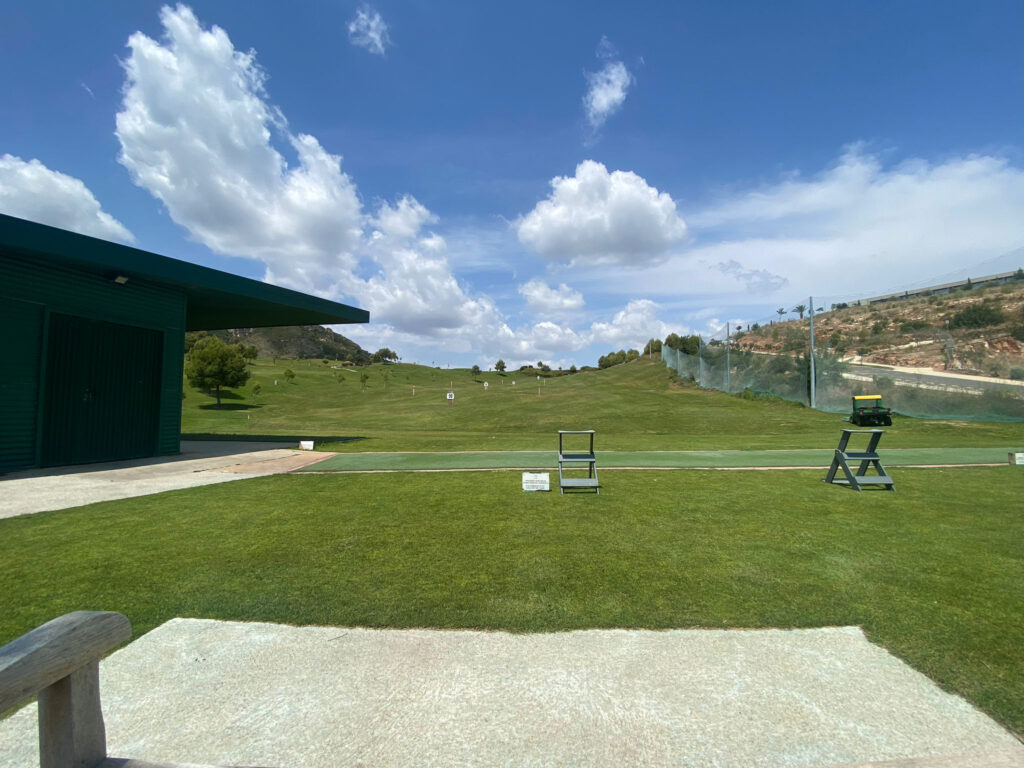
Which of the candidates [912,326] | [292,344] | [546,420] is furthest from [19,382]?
[292,344]

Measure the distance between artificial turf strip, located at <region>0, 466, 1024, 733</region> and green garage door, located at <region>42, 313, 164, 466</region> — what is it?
6.25m

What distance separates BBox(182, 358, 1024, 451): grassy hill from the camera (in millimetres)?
19016

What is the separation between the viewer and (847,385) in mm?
29172

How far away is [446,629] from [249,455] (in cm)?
1278

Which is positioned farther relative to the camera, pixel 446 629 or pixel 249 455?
pixel 249 455

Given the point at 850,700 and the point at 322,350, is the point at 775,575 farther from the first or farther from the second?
the point at 322,350

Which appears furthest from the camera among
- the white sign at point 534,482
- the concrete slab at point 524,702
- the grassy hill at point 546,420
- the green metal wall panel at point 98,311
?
the grassy hill at point 546,420

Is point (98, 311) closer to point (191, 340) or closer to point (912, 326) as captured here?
point (912, 326)

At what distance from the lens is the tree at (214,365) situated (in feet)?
146

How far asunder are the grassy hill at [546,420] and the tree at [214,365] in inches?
89.6

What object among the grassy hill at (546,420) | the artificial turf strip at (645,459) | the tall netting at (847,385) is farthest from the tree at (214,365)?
the tall netting at (847,385)

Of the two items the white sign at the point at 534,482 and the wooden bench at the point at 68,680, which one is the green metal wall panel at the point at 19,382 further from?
the wooden bench at the point at 68,680

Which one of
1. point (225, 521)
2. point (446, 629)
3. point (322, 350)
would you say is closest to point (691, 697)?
point (446, 629)

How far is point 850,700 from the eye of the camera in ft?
9.43
